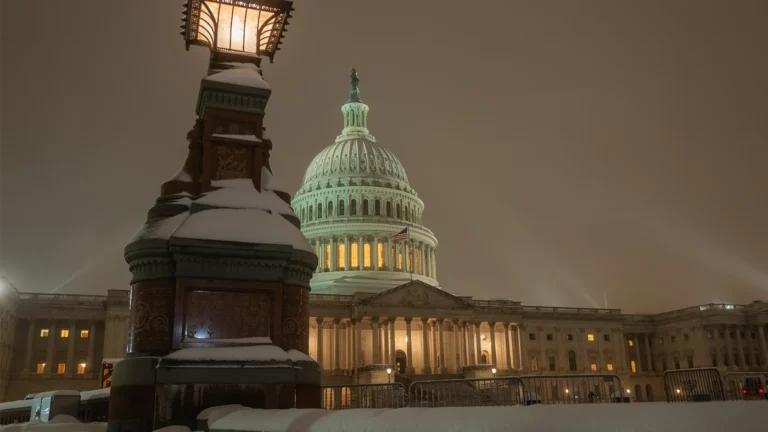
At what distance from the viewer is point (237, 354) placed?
13.1m

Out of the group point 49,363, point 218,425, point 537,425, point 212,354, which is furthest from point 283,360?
point 49,363

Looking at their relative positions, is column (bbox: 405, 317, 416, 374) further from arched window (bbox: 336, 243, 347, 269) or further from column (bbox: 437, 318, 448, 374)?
arched window (bbox: 336, 243, 347, 269)

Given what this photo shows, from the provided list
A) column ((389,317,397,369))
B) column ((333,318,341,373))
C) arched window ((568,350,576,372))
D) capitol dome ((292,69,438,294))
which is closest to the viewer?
column ((333,318,341,373))

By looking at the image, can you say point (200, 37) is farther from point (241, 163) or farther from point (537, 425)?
point (537, 425)

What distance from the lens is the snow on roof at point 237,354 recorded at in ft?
41.8

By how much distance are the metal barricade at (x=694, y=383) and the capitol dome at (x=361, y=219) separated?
72.9 meters

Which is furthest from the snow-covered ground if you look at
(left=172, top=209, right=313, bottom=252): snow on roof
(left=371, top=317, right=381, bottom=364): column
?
(left=371, top=317, right=381, bottom=364): column

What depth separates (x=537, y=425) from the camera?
17.9 ft

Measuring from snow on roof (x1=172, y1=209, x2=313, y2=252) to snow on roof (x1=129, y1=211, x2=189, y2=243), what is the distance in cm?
25

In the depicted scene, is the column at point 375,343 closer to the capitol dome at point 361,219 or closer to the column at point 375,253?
the capitol dome at point 361,219

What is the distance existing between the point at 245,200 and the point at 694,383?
15.2 metres

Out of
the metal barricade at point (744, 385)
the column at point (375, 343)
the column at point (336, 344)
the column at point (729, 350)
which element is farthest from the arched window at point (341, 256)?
the metal barricade at point (744, 385)

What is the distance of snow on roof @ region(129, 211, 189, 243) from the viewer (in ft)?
44.6

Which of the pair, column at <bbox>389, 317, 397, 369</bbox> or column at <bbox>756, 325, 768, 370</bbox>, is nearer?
column at <bbox>389, 317, 397, 369</bbox>
